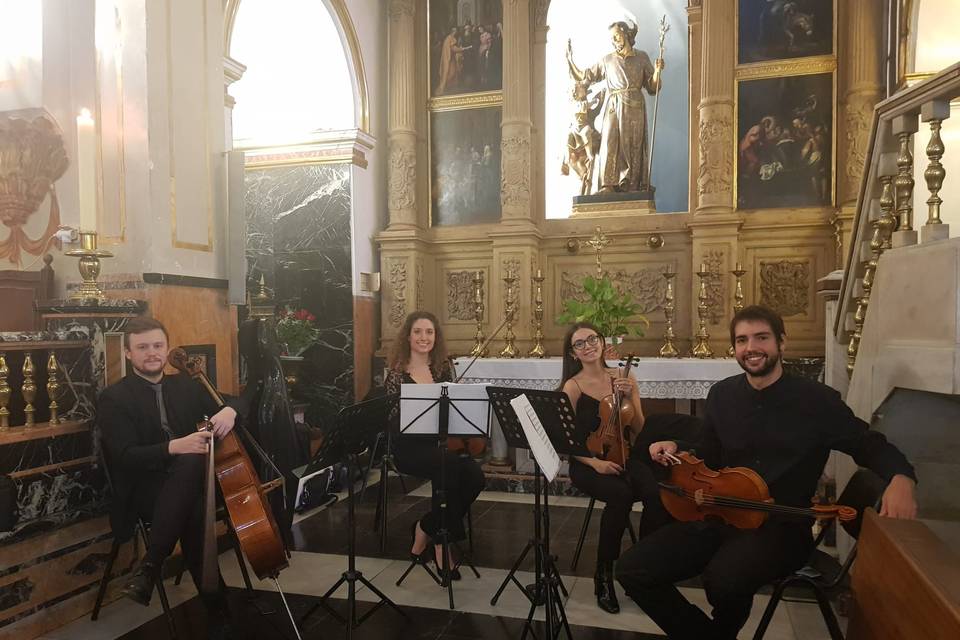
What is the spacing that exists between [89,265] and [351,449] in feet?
6.64

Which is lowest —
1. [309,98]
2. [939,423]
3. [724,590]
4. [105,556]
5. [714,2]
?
[105,556]

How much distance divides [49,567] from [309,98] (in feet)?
18.7

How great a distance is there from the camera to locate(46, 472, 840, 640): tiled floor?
337 centimetres

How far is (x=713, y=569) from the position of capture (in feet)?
9.04

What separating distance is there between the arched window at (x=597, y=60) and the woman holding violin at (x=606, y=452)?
419cm

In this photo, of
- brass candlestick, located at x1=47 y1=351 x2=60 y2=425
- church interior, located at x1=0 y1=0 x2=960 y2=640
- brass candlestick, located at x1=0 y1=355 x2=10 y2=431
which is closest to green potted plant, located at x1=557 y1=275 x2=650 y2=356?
church interior, located at x1=0 y1=0 x2=960 y2=640

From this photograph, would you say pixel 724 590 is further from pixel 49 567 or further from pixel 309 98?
pixel 309 98

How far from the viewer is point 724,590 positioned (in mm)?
2689

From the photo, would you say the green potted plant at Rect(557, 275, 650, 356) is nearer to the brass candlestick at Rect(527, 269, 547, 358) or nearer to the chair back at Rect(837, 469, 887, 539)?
the brass candlestick at Rect(527, 269, 547, 358)

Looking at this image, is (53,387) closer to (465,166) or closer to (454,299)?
(454,299)

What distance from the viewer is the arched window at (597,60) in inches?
309

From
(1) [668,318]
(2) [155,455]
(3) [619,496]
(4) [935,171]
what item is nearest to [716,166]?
(1) [668,318]

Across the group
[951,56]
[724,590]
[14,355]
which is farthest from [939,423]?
[951,56]

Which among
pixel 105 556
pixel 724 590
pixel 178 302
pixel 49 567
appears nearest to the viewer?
pixel 724 590
